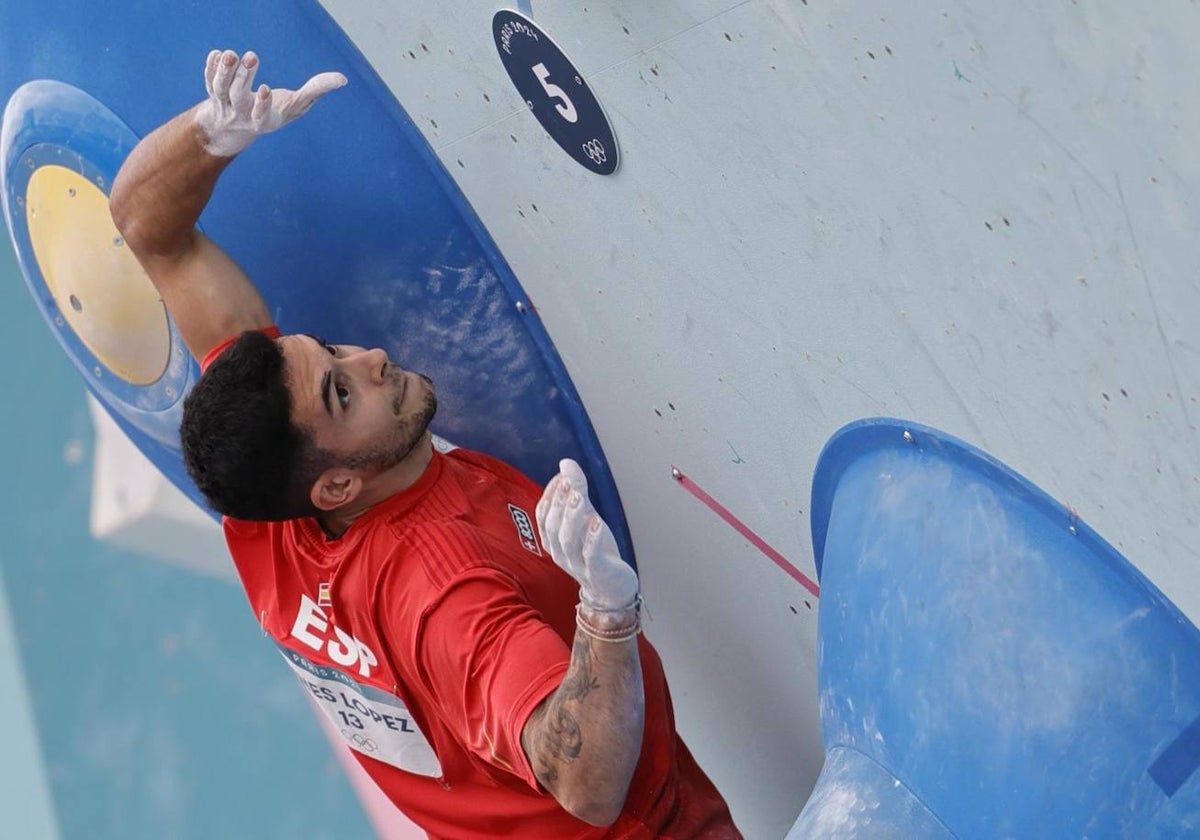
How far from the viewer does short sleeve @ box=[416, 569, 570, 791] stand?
1.24 m

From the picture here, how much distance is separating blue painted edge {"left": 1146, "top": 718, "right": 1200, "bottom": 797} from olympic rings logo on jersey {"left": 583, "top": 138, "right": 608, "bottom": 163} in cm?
60

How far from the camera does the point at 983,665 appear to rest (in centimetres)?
105

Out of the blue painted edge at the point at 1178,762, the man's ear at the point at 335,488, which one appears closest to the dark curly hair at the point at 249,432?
the man's ear at the point at 335,488

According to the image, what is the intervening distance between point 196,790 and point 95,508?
57 centimetres

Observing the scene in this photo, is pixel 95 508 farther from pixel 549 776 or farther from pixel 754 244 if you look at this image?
pixel 754 244

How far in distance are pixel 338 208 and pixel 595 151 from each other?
1.20 feet

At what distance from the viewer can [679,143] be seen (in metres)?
1.15

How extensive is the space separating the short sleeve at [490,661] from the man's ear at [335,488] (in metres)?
0.17

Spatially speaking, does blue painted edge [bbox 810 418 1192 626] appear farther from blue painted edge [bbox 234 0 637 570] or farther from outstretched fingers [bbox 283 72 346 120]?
outstretched fingers [bbox 283 72 346 120]

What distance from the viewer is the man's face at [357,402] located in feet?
4.66

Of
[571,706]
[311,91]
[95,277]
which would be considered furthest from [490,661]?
[95,277]

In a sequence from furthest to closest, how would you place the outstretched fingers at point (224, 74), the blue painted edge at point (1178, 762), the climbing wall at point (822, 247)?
the outstretched fingers at point (224, 74), the blue painted edge at point (1178, 762), the climbing wall at point (822, 247)

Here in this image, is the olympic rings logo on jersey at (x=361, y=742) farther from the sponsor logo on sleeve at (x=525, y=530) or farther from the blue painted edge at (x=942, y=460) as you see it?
the blue painted edge at (x=942, y=460)

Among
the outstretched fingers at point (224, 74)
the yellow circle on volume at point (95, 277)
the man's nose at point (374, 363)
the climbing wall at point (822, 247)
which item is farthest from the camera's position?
the yellow circle on volume at point (95, 277)
